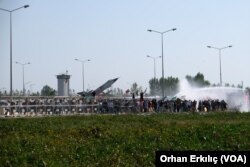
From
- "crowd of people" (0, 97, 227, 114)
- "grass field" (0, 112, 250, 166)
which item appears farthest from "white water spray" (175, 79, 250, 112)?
"grass field" (0, 112, 250, 166)

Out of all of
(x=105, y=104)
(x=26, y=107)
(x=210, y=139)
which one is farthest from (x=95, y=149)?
(x=105, y=104)

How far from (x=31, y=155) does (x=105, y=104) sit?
35386 millimetres

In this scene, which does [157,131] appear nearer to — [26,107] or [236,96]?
[26,107]

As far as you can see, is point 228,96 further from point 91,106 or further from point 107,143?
point 107,143

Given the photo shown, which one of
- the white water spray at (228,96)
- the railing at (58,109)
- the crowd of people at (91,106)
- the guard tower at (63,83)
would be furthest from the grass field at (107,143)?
the guard tower at (63,83)

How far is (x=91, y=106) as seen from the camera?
53906 mm

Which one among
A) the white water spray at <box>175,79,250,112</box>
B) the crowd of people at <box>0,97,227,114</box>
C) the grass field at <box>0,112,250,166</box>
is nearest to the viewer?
A: the grass field at <box>0,112,250,166</box>

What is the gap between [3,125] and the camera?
99.7 ft

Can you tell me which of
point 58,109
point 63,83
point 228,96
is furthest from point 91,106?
point 63,83

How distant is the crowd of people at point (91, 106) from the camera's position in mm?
48938

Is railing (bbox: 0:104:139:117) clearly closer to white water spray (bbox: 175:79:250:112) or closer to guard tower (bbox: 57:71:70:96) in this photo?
white water spray (bbox: 175:79:250:112)

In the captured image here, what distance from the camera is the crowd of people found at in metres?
48.9

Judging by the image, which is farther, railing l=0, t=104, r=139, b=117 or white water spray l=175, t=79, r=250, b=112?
white water spray l=175, t=79, r=250, b=112

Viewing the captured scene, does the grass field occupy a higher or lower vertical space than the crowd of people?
lower
